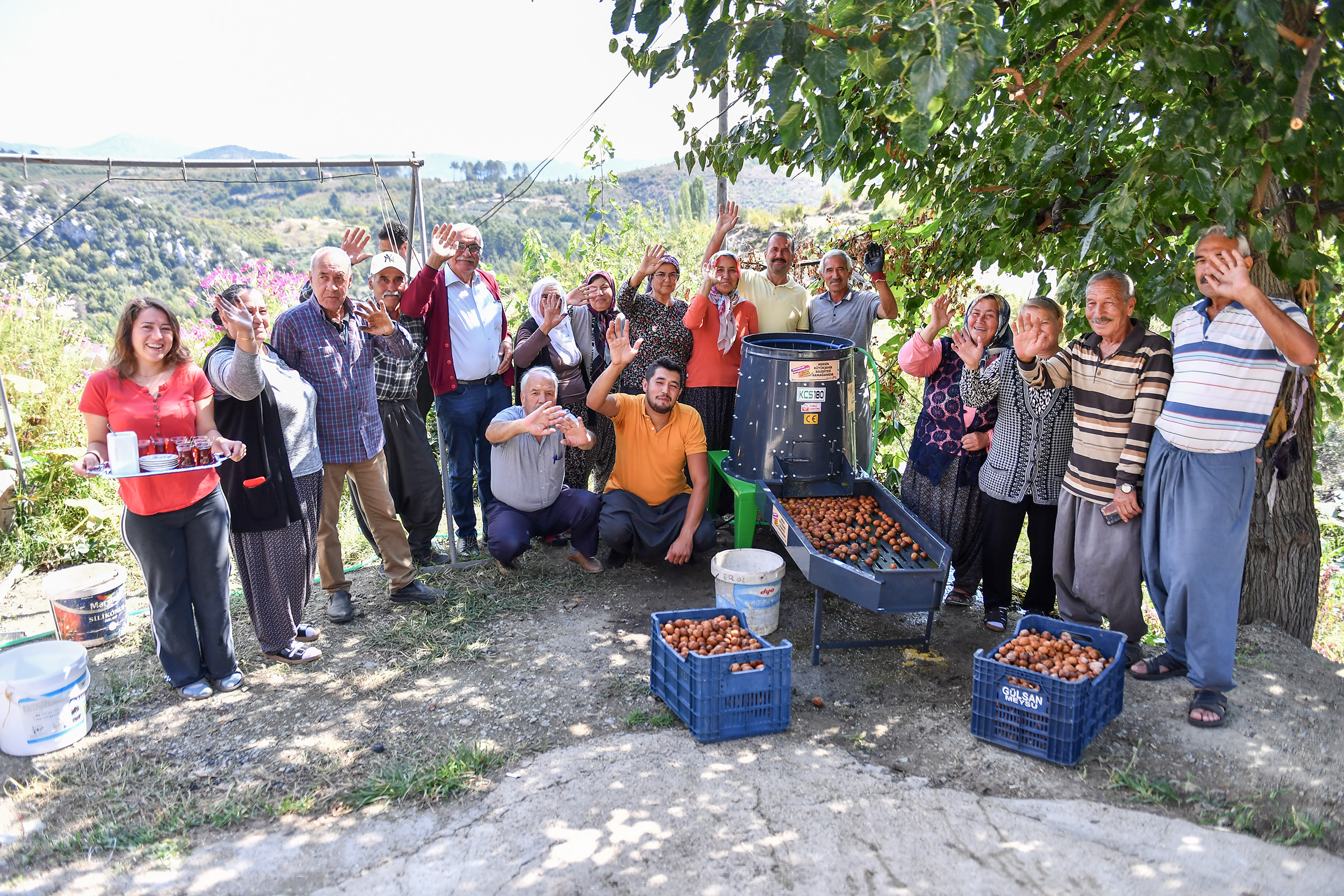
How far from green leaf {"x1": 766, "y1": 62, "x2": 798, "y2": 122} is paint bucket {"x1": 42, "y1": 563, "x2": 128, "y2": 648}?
13.1 feet

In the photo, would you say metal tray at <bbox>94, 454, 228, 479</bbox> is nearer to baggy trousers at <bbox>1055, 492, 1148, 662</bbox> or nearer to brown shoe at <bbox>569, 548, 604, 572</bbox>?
brown shoe at <bbox>569, 548, 604, 572</bbox>

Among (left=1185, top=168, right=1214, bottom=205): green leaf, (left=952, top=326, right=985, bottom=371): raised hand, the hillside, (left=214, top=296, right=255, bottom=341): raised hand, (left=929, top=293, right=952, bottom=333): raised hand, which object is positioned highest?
the hillside

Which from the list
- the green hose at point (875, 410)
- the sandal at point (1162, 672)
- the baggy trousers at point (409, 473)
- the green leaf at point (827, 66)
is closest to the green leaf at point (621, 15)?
the green leaf at point (827, 66)

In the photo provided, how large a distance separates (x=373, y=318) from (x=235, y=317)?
91cm

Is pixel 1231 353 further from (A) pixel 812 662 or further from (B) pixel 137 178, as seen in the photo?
(B) pixel 137 178

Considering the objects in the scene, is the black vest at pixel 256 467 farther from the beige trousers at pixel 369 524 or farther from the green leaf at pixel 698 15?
the green leaf at pixel 698 15

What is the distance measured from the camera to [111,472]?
3221 millimetres

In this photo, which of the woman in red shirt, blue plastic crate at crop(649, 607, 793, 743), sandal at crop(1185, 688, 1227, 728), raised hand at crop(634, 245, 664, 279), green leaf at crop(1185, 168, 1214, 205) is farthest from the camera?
the woman in red shirt

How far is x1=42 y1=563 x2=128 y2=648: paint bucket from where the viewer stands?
4.21 metres

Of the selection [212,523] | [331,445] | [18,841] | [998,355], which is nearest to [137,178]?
[331,445]

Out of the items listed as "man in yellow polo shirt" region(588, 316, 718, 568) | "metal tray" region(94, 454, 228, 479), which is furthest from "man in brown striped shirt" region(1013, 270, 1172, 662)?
"metal tray" region(94, 454, 228, 479)

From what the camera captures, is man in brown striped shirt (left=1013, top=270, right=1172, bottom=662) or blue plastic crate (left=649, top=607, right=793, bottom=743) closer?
blue plastic crate (left=649, top=607, right=793, bottom=743)

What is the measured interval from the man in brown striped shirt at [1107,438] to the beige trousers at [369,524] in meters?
3.23

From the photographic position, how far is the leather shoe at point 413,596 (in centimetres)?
470
